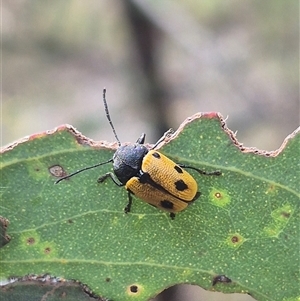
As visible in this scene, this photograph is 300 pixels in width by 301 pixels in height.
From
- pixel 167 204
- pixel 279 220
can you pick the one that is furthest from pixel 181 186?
pixel 279 220

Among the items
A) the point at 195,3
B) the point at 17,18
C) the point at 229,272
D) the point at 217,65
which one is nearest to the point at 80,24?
the point at 17,18

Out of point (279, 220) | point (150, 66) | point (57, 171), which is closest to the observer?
point (279, 220)

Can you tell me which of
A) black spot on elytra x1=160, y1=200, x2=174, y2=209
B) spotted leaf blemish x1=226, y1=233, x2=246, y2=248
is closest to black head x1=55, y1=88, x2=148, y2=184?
black spot on elytra x1=160, y1=200, x2=174, y2=209

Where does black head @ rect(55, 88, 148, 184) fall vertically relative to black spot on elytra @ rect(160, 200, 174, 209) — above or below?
above

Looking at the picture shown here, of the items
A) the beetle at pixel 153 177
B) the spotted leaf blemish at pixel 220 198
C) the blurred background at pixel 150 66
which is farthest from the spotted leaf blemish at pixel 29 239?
the blurred background at pixel 150 66

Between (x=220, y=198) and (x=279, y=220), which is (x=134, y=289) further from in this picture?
(x=279, y=220)

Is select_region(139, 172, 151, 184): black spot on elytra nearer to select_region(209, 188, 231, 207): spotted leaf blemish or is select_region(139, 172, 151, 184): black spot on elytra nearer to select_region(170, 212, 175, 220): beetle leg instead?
select_region(170, 212, 175, 220): beetle leg

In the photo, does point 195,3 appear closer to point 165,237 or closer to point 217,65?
point 217,65
